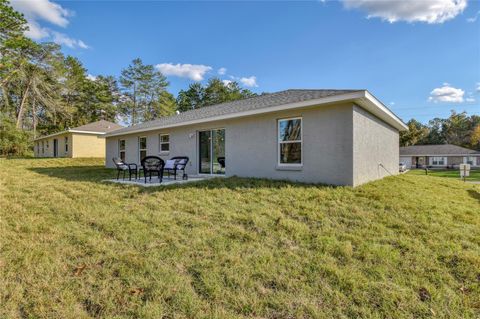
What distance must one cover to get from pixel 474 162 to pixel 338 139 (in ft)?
155

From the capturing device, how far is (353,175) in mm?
7129

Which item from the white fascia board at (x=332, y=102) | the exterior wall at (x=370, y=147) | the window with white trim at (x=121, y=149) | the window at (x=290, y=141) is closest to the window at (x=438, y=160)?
the exterior wall at (x=370, y=147)

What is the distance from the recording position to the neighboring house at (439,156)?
39812 millimetres

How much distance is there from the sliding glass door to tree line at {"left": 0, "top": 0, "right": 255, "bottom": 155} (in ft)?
79.7

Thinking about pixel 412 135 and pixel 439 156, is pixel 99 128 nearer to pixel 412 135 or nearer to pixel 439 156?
pixel 439 156

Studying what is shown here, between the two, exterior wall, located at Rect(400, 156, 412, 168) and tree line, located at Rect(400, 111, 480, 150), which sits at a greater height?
tree line, located at Rect(400, 111, 480, 150)

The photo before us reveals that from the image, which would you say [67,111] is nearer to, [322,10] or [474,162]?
[322,10]


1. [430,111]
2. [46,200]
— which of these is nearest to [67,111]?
[46,200]

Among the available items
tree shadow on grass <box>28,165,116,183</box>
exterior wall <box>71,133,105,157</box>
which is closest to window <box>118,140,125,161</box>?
tree shadow on grass <box>28,165,116,183</box>

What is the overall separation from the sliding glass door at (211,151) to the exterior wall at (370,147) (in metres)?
5.12

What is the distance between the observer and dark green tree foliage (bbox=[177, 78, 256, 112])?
3999 cm

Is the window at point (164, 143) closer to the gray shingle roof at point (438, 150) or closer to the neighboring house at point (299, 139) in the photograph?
the neighboring house at point (299, 139)

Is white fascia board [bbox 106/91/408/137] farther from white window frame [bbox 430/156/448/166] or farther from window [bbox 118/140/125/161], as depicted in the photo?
white window frame [bbox 430/156/448/166]

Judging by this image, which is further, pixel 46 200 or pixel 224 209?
pixel 46 200
